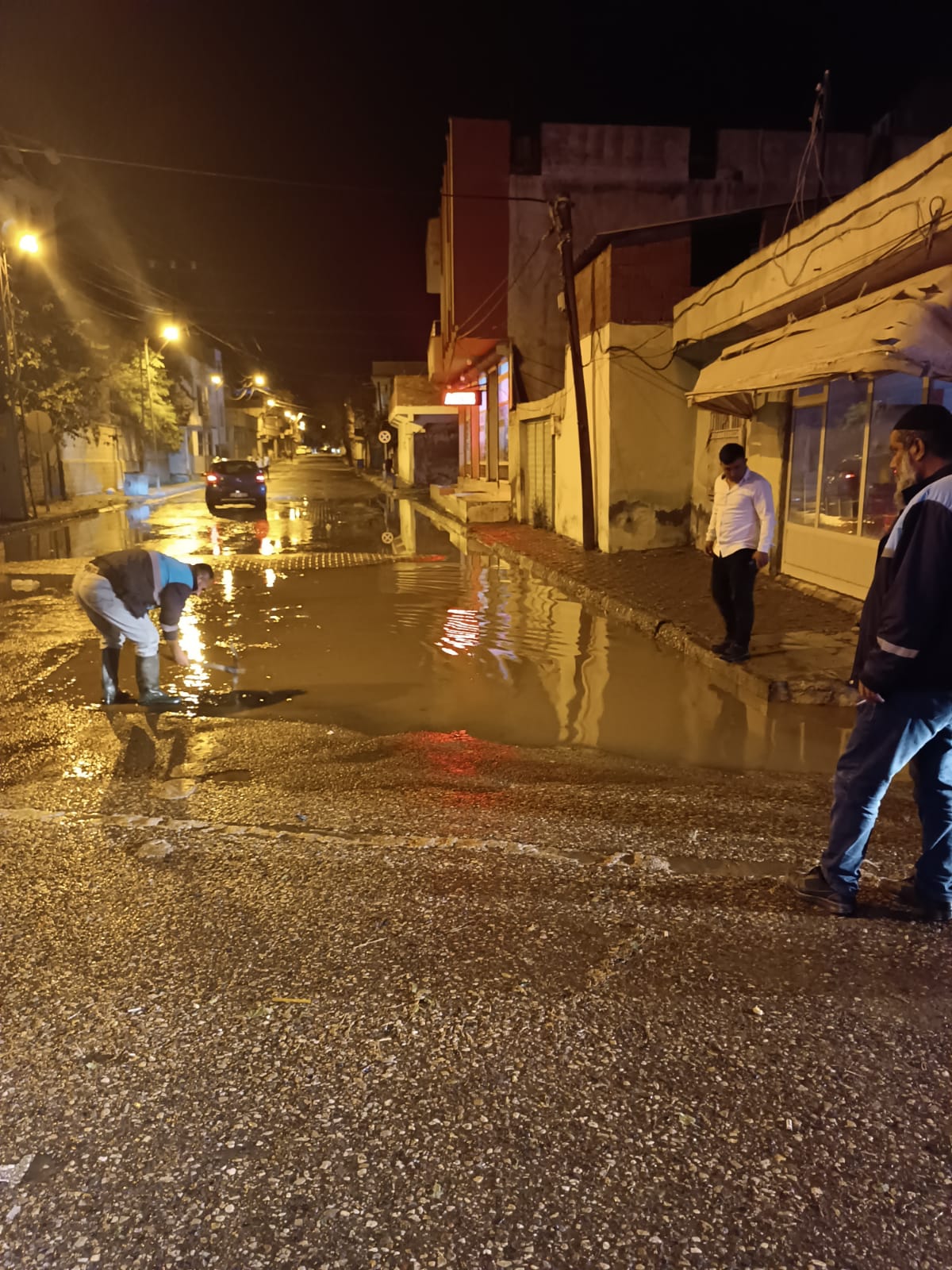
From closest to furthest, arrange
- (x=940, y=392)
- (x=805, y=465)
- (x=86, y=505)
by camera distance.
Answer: (x=940, y=392)
(x=805, y=465)
(x=86, y=505)

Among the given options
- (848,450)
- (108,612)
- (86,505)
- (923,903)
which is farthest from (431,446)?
(923,903)

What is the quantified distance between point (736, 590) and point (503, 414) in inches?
774

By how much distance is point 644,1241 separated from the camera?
6.77ft

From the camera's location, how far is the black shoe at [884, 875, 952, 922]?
3.48 metres

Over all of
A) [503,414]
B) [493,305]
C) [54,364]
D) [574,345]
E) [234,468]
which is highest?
[493,305]

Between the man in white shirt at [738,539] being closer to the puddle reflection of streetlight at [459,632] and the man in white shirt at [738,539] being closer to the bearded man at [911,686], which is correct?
the puddle reflection of streetlight at [459,632]

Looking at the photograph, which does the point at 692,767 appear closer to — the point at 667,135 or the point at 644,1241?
the point at 644,1241

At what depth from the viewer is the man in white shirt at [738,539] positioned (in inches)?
278

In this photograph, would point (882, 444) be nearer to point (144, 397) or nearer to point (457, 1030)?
point (457, 1030)

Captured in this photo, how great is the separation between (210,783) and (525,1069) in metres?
3.03

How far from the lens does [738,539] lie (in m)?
7.16

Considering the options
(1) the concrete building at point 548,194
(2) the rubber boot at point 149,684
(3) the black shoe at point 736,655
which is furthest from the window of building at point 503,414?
(2) the rubber boot at point 149,684

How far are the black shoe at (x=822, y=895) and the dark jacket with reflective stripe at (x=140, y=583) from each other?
4.61m

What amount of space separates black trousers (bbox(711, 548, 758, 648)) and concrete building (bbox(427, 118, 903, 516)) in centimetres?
1702
